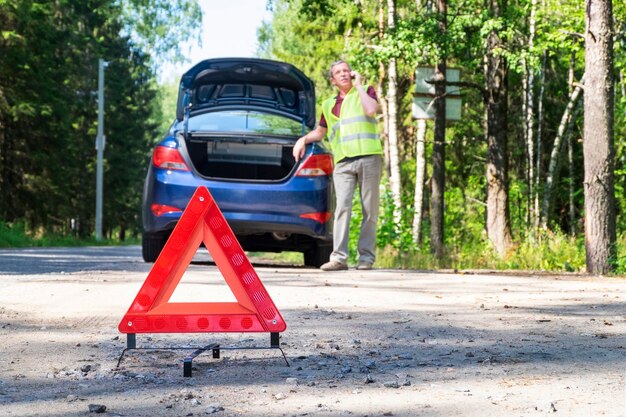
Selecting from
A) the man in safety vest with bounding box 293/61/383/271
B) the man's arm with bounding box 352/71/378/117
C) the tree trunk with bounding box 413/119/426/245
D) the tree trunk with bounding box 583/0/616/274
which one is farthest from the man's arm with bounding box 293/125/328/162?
the tree trunk with bounding box 413/119/426/245

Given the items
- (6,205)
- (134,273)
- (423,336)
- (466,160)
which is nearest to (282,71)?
(134,273)

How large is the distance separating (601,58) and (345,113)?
350 centimetres

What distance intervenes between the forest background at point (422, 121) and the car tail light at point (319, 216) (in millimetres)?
3741

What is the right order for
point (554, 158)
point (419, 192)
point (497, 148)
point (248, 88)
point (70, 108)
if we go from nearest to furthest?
point (248, 88), point (497, 148), point (419, 192), point (554, 158), point (70, 108)

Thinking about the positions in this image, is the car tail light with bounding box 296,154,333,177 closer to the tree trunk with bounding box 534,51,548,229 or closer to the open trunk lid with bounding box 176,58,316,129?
the open trunk lid with bounding box 176,58,316,129

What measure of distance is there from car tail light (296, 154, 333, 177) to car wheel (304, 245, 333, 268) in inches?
45.8

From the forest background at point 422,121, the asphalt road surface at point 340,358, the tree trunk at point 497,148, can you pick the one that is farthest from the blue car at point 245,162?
the tree trunk at point 497,148

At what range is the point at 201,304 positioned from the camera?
19.2ft

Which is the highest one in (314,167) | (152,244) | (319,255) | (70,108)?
(70,108)

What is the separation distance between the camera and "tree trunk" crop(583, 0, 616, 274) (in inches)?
538

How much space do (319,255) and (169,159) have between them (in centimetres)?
235

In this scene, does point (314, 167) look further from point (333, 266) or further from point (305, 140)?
point (333, 266)

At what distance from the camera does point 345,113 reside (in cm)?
1264

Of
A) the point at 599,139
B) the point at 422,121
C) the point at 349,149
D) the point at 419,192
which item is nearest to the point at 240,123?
the point at 349,149
